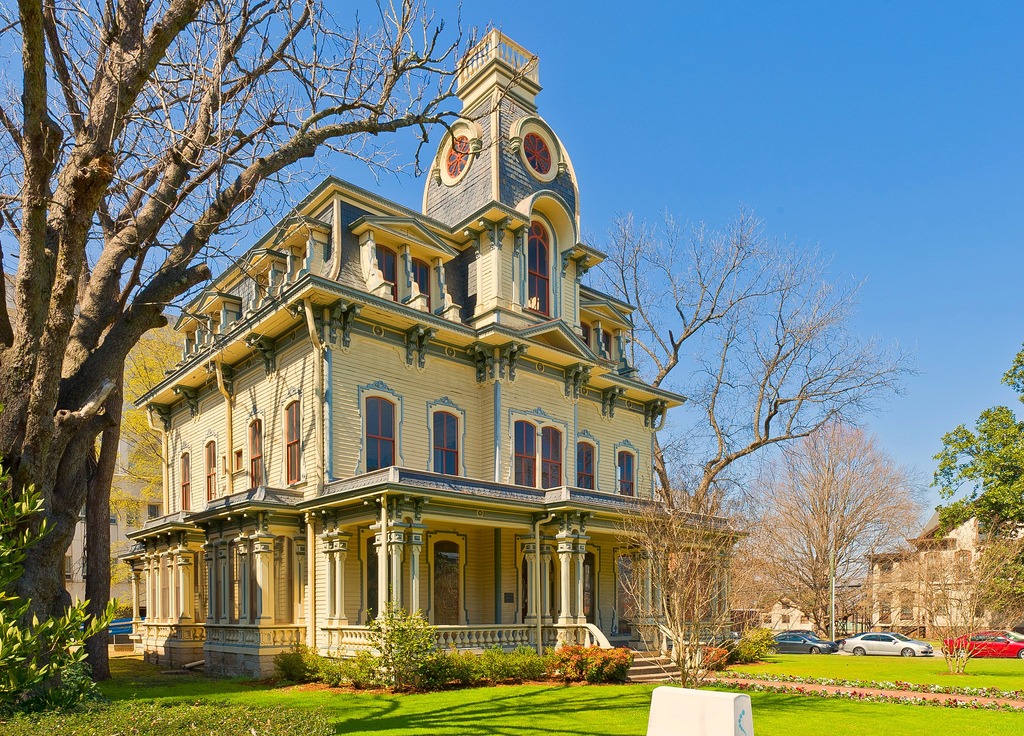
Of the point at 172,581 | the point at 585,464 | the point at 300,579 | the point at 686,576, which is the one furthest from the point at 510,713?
the point at 172,581

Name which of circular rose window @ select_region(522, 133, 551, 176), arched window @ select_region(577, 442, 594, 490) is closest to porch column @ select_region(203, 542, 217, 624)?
arched window @ select_region(577, 442, 594, 490)

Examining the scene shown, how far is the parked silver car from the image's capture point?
110ft

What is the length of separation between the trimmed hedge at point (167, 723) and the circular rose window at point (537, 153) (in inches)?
808

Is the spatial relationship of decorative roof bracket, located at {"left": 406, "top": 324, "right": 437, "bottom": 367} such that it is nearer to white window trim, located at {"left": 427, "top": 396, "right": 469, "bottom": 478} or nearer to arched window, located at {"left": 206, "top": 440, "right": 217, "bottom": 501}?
white window trim, located at {"left": 427, "top": 396, "right": 469, "bottom": 478}

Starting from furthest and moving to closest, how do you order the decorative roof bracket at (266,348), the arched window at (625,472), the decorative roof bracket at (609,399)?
the arched window at (625,472)
the decorative roof bracket at (609,399)
the decorative roof bracket at (266,348)

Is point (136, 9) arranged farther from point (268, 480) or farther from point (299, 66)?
point (268, 480)

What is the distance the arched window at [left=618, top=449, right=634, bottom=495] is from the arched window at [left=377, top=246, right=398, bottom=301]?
10660 millimetres

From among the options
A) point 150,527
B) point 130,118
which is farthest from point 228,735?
point 150,527

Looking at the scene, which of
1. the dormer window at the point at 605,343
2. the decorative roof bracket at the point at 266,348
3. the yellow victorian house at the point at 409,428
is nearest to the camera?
the yellow victorian house at the point at 409,428

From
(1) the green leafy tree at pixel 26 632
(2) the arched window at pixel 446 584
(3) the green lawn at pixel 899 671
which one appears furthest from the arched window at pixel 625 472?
(1) the green leafy tree at pixel 26 632

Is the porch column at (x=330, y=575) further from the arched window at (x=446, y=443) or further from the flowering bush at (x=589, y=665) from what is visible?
the flowering bush at (x=589, y=665)

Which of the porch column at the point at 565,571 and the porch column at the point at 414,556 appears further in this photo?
the porch column at the point at 565,571

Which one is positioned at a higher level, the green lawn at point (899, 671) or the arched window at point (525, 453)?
the arched window at point (525, 453)

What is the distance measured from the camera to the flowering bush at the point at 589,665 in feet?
61.2
